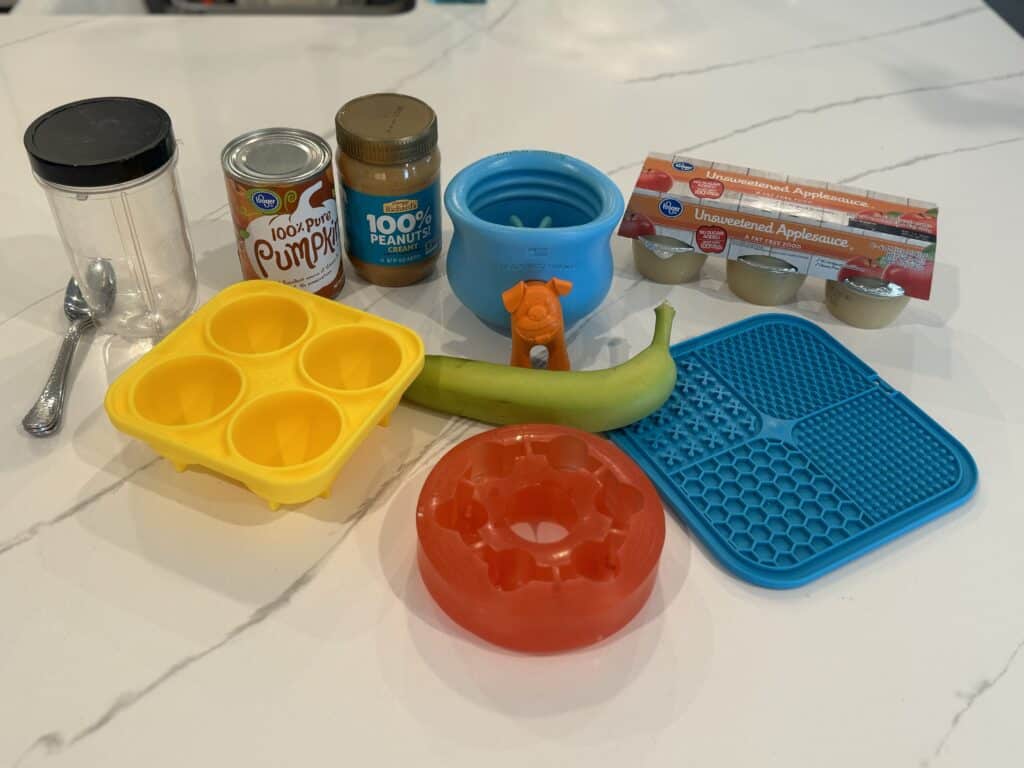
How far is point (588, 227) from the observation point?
0.68 m

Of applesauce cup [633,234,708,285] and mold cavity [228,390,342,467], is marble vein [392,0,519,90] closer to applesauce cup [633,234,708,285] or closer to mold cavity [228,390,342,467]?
applesauce cup [633,234,708,285]

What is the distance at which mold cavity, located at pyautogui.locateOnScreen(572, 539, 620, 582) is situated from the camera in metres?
0.57

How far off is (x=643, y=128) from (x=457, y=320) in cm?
40

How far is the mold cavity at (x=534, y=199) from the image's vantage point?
75 cm

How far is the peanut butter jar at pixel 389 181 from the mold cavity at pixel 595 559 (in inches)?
13.5

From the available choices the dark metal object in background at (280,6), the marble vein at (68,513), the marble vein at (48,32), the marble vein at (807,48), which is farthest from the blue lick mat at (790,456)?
the marble vein at (48,32)

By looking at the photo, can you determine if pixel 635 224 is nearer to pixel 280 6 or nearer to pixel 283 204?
pixel 283 204

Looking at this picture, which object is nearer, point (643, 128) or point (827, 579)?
point (827, 579)

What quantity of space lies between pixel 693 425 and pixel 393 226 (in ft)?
1.00

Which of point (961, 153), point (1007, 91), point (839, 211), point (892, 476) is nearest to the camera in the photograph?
point (892, 476)

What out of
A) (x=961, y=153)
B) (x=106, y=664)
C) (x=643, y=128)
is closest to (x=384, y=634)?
(x=106, y=664)

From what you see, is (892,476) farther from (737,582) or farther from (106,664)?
(106,664)

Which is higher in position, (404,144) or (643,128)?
(404,144)

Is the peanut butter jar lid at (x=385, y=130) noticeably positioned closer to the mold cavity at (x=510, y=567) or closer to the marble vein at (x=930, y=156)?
the mold cavity at (x=510, y=567)
